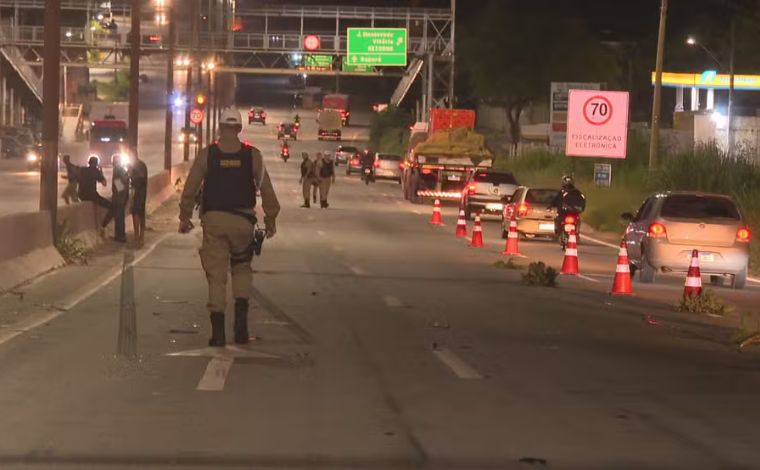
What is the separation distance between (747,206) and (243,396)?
2406 centimetres

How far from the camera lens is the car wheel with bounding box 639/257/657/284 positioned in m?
23.3

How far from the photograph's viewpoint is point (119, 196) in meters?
28.8

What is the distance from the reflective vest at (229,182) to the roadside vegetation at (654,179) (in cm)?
1751

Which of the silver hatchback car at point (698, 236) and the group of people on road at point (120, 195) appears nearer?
the silver hatchback car at point (698, 236)

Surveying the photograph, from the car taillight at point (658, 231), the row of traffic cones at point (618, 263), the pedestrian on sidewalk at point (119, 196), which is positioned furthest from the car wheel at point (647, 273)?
the pedestrian on sidewalk at point (119, 196)

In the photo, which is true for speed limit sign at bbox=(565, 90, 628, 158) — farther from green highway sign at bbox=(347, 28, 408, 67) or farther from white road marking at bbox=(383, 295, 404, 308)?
green highway sign at bbox=(347, 28, 408, 67)

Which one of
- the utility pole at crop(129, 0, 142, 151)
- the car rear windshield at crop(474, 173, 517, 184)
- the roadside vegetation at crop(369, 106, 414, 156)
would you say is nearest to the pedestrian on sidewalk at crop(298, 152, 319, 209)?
the car rear windshield at crop(474, 173, 517, 184)

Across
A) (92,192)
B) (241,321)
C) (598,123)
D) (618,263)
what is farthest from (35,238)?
(598,123)

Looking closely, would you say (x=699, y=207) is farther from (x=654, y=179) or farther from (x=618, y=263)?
(x=654, y=179)

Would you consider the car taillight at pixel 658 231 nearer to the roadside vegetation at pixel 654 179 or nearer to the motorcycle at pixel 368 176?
the roadside vegetation at pixel 654 179

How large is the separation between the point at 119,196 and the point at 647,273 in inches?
448

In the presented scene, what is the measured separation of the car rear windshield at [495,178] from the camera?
141 feet

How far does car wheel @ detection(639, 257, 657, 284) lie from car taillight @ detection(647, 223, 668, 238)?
0.63m

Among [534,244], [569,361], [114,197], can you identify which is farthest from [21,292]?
[534,244]
